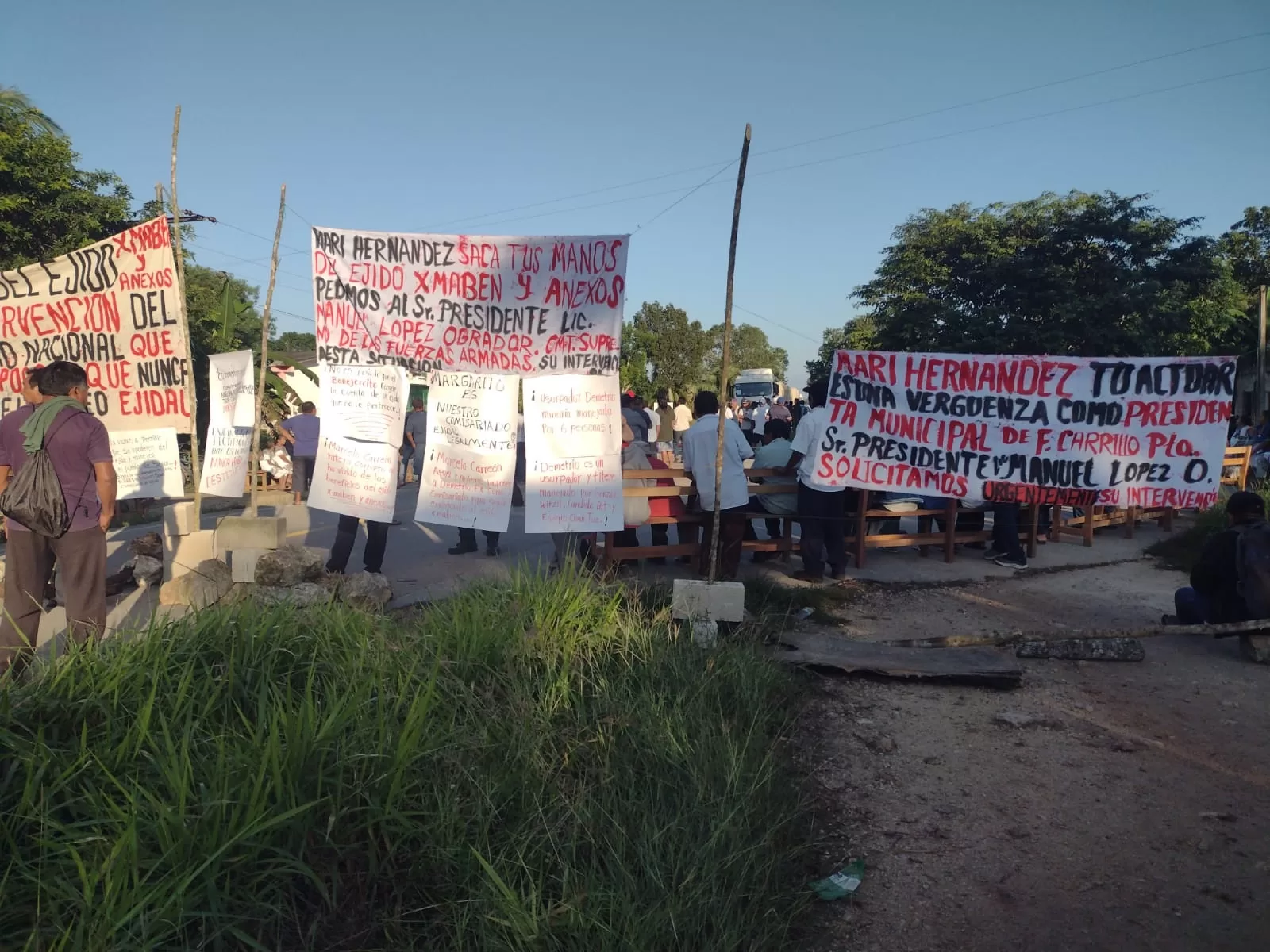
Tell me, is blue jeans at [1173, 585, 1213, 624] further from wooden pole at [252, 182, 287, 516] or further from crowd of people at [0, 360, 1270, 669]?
wooden pole at [252, 182, 287, 516]

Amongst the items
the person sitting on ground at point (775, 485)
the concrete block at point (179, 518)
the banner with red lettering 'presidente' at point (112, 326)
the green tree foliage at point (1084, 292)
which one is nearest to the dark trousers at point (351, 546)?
the banner with red lettering 'presidente' at point (112, 326)

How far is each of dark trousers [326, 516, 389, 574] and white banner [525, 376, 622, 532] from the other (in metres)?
1.78

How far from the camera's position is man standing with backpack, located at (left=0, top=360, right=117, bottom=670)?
4.79 metres

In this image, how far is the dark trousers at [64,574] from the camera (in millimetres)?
4848

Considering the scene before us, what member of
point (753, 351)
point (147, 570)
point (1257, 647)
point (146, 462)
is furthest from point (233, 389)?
point (753, 351)

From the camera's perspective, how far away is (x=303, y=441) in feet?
40.6

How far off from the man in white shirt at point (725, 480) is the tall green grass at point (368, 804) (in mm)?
3307

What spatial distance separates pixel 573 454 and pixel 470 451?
31.6 inches

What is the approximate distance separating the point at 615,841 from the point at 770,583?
15.5 ft

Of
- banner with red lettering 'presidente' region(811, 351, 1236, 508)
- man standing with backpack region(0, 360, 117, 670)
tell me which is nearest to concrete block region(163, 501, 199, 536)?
man standing with backpack region(0, 360, 117, 670)

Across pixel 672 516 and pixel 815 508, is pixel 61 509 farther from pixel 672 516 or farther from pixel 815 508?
pixel 815 508

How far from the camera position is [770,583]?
302 inches

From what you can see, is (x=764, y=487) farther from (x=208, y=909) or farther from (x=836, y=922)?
(x=208, y=909)

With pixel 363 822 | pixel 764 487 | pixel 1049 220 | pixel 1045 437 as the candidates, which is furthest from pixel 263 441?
pixel 1049 220
